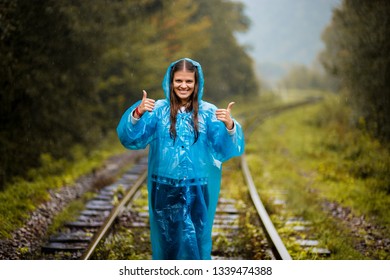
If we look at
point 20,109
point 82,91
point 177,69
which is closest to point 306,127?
point 82,91

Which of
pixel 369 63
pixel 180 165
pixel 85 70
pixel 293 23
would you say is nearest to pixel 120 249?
pixel 180 165

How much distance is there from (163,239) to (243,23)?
28.4 m

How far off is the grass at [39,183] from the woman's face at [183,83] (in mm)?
3114

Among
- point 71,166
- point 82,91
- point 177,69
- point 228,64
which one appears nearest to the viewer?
point 177,69

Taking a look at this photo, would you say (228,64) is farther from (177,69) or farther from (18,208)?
(177,69)

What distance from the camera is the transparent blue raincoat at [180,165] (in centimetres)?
296

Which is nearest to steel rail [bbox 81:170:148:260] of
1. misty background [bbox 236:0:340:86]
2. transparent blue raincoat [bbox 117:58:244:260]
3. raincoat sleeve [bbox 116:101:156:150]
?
transparent blue raincoat [bbox 117:58:244:260]

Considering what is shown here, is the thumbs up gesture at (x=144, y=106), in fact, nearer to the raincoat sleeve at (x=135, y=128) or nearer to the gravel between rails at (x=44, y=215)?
the raincoat sleeve at (x=135, y=128)

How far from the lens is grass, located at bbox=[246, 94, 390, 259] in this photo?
5422mm

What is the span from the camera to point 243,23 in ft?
97.0

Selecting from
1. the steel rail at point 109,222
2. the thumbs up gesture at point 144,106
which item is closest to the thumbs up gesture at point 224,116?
the thumbs up gesture at point 144,106

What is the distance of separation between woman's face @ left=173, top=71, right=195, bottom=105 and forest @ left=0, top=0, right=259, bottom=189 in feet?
13.9

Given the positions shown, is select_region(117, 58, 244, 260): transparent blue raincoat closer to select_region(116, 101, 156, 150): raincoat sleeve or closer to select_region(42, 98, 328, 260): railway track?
select_region(116, 101, 156, 150): raincoat sleeve

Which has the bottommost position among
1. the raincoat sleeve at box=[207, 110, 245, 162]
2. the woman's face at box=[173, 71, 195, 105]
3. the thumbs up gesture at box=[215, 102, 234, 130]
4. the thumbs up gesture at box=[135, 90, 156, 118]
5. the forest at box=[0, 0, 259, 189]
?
the raincoat sleeve at box=[207, 110, 245, 162]
